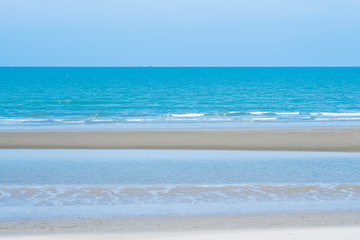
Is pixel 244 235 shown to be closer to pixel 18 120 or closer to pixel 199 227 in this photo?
pixel 199 227

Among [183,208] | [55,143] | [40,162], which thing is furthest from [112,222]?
[55,143]

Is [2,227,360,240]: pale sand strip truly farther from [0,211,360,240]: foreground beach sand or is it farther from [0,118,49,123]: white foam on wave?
[0,118,49,123]: white foam on wave

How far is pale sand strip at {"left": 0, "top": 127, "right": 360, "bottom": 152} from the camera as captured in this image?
18.2 m

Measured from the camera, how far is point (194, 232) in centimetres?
764

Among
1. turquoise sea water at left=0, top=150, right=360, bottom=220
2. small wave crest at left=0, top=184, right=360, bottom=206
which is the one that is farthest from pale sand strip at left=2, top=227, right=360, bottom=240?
small wave crest at left=0, top=184, right=360, bottom=206

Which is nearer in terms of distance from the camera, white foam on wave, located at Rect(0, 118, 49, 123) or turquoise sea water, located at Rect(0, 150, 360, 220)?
turquoise sea water, located at Rect(0, 150, 360, 220)

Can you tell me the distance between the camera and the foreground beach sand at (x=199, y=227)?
7.34m

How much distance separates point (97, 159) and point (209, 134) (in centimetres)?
703

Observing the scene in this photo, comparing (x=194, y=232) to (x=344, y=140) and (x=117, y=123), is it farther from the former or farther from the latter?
(x=117, y=123)

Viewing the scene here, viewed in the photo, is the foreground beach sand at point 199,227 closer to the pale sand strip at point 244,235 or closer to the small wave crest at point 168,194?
the pale sand strip at point 244,235

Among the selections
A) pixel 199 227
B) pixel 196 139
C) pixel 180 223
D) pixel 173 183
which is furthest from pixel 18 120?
pixel 199 227

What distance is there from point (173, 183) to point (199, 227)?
12.1 feet

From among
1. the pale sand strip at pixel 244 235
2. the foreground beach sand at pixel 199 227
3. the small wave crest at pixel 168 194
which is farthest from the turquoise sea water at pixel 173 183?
the pale sand strip at pixel 244 235

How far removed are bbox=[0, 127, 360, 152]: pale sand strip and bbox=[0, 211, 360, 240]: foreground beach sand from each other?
30.6ft
